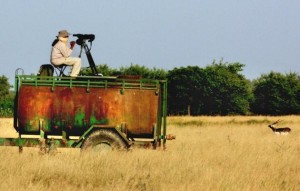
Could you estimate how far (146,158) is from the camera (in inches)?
452

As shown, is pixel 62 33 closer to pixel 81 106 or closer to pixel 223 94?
pixel 81 106

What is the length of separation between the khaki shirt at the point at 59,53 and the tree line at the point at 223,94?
2060 inches

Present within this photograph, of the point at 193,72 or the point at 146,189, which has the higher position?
the point at 193,72

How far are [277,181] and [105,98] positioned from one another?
5073 mm

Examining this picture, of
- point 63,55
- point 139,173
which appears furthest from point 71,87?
point 139,173

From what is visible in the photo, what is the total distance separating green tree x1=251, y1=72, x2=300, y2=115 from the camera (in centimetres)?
6831

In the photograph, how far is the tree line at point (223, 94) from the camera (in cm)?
6725

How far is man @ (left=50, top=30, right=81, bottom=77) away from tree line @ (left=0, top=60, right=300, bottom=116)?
52299 mm

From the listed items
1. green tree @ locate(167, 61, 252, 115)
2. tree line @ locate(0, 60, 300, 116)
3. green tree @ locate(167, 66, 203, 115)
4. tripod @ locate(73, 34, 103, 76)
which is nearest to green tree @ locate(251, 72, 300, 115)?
tree line @ locate(0, 60, 300, 116)

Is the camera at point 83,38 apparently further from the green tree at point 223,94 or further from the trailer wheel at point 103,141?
the green tree at point 223,94

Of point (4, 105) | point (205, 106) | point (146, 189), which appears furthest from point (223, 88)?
point (146, 189)

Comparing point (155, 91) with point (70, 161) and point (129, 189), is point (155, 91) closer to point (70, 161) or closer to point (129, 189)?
point (70, 161)

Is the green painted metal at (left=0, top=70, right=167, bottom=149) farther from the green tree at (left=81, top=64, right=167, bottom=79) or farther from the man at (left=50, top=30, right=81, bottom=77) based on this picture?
the green tree at (left=81, top=64, right=167, bottom=79)

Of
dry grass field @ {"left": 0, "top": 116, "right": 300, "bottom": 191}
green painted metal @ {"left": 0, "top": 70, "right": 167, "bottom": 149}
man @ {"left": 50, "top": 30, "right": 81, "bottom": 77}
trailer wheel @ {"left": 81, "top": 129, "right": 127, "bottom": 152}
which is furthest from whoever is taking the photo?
man @ {"left": 50, "top": 30, "right": 81, "bottom": 77}
